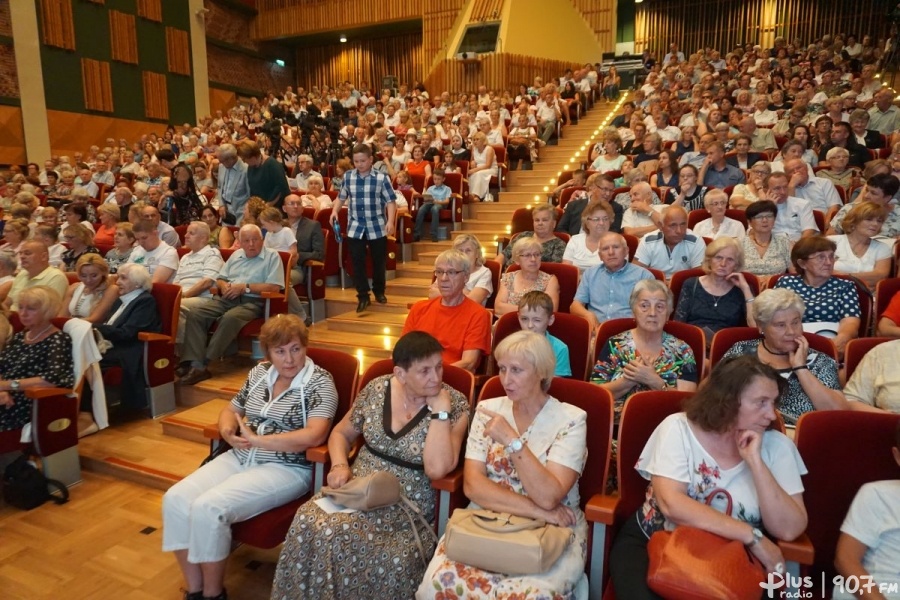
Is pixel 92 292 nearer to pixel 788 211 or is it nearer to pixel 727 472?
pixel 727 472

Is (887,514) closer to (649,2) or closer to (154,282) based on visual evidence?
(154,282)

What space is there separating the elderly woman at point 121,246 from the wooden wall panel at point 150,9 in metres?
10.4

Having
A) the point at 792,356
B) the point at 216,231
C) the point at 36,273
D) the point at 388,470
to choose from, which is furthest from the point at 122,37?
the point at 792,356

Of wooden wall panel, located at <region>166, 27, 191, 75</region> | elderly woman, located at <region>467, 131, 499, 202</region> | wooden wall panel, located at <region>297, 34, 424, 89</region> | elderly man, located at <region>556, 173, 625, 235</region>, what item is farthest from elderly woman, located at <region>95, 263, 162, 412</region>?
wooden wall panel, located at <region>297, 34, 424, 89</region>

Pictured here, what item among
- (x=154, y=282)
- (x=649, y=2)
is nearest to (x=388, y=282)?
(x=154, y=282)

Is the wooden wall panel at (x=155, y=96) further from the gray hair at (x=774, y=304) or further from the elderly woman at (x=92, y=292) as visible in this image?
the gray hair at (x=774, y=304)

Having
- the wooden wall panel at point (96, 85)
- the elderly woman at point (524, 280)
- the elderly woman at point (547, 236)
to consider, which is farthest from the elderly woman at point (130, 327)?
the wooden wall panel at point (96, 85)

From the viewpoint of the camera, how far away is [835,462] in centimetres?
155

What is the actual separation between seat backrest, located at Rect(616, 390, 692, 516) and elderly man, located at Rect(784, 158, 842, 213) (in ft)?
9.08

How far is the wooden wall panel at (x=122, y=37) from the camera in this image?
455 inches

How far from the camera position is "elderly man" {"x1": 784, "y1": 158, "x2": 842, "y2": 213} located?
12.6 ft

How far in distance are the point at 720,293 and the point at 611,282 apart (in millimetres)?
461

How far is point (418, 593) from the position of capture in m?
1.52

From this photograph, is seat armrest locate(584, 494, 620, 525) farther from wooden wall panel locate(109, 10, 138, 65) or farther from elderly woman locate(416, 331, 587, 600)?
wooden wall panel locate(109, 10, 138, 65)
